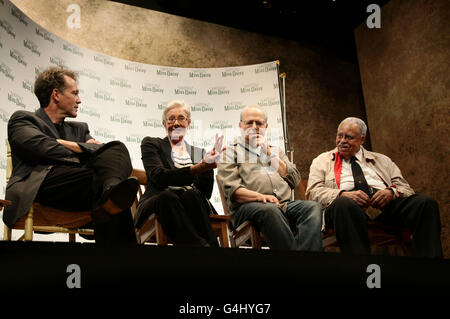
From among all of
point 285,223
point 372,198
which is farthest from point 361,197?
point 285,223

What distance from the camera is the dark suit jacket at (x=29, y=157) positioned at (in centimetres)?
254

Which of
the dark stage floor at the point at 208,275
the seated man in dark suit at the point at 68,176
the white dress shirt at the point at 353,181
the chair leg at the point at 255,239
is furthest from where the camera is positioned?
the white dress shirt at the point at 353,181

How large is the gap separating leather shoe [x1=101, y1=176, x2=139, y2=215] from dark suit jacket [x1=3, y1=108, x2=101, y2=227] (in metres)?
0.50

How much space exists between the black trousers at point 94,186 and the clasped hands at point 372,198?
4.26 feet

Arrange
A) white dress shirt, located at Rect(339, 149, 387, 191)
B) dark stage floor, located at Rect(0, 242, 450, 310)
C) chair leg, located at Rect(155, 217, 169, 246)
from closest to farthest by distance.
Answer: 1. dark stage floor, located at Rect(0, 242, 450, 310)
2. chair leg, located at Rect(155, 217, 169, 246)
3. white dress shirt, located at Rect(339, 149, 387, 191)

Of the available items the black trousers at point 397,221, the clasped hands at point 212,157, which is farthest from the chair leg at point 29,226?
the black trousers at point 397,221

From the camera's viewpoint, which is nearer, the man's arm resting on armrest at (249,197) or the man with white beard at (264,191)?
the man with white beard at (264,191)

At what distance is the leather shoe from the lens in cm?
222

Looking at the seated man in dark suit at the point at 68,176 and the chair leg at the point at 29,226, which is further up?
the seated man in dark suit at the point at 68,176

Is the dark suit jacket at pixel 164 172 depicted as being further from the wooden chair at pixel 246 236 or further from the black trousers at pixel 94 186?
the black trousers at pixel 94 186

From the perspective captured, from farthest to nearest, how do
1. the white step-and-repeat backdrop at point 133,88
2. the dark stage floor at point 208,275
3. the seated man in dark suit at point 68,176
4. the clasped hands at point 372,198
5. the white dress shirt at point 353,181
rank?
the white step-and-repeat backdrop at point 133,88
the white dress shirt at point 353,181
the clasped hands at point 372,198
the seated man in dark suit at point 68,176
the dark stage floor at point 208,275

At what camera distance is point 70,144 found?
271 cm

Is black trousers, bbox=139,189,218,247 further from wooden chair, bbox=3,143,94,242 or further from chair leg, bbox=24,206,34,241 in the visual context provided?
chair leg, bbox=24,206,34,241

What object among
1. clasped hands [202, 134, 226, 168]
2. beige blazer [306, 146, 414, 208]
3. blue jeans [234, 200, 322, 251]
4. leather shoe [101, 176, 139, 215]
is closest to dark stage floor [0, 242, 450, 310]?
leather shoe [101, 176, 139, 215]
